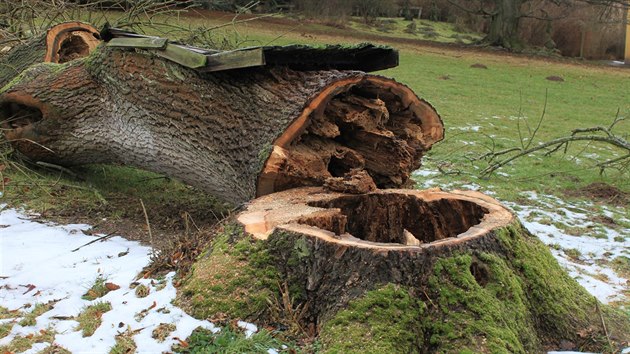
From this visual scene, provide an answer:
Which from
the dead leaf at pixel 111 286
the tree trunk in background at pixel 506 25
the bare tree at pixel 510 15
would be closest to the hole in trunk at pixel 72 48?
the dead leaf at pixel 111 286

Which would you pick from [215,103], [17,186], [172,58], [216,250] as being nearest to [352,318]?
[216,250]

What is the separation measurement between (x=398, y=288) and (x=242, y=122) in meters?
2.04

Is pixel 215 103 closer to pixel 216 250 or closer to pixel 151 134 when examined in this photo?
pixel 151 134

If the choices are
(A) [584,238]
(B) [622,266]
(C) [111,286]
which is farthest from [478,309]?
(A) [584,238]

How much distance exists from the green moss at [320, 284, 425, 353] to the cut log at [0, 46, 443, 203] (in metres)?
1.23

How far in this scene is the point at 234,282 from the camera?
10.3ft

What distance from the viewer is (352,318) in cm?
278

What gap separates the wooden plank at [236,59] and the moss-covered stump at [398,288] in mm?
1080

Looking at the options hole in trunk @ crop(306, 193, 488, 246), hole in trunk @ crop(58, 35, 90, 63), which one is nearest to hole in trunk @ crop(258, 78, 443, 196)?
hole in trunk @ crop(306, 193, 488, 246)

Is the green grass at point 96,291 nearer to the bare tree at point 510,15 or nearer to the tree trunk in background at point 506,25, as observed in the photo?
the bare tree at point 510,15

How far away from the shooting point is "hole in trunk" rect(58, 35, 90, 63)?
6637mm

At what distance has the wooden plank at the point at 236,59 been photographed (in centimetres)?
405

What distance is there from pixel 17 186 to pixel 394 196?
3.83m

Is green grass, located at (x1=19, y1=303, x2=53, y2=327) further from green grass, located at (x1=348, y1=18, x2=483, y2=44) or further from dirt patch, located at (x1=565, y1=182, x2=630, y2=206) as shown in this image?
green grass, located at (x1=348, y1=18, x2=483, y2=44)
